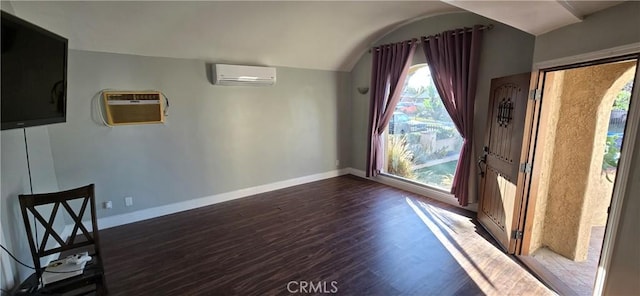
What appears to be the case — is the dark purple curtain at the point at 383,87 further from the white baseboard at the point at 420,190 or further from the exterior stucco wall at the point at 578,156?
the exterior stucco wall at the point at 578,156

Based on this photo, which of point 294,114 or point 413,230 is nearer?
point 413,230

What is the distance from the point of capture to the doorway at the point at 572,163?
2.61 meters

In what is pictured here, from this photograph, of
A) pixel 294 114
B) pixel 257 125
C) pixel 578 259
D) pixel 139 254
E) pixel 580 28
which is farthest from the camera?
pixel 294 114

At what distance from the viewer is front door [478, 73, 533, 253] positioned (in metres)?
2.67

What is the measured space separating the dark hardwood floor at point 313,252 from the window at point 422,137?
A: 661mm

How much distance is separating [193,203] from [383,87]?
11.7 feet

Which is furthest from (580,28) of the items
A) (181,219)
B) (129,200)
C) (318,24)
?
(129,200)

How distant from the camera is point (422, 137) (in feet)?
15.1

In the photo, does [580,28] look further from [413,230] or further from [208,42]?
[208,42]

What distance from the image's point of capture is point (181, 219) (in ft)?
11.9

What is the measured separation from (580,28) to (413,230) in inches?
94.0

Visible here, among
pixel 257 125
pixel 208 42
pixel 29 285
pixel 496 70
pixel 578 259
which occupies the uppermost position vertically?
pixel 208 42

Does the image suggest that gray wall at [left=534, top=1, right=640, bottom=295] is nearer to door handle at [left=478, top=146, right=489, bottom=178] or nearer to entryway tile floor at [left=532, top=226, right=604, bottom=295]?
entryway tile floor at [left=532, top=226, right=604, bottom=295]

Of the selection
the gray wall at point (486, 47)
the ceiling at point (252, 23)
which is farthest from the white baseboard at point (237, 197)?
the ceiling at point (252, 23)
